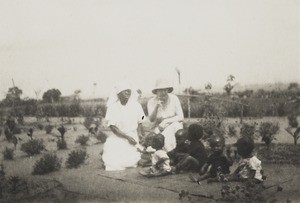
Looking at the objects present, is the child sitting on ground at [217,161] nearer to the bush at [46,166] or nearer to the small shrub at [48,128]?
the bush at [46,166]

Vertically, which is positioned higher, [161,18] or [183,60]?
→ [161,18]

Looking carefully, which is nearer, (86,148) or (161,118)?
(161,118)

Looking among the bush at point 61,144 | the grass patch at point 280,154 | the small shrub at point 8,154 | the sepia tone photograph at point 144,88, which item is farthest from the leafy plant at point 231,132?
the small shrub at point 8,154

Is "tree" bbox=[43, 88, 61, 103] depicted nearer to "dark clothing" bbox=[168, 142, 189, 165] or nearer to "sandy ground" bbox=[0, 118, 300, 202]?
"sandy ground" bbox=[0, 118, 300, 202]

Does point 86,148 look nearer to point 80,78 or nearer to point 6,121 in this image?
point 80,78

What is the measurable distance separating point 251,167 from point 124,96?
2428mm

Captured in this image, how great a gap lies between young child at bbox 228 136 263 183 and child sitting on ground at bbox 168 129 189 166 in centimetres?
114

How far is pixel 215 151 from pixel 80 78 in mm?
3698

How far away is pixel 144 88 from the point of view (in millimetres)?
8383

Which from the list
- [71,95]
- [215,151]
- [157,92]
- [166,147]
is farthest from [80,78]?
[215,151]

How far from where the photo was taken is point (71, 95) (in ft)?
30.8

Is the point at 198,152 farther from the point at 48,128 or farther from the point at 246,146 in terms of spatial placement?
the point at 48,128

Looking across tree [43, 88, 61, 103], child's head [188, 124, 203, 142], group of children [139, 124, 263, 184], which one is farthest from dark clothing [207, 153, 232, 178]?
tree [43, 88, 61, 103]

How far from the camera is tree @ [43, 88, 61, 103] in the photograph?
8.87 metres
